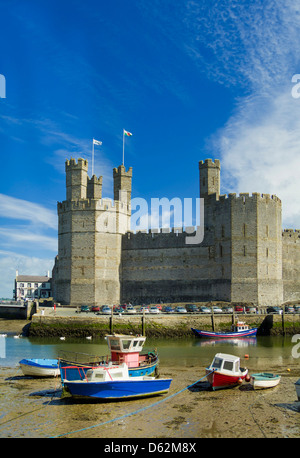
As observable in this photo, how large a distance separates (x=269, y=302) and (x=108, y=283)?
48.8 feet

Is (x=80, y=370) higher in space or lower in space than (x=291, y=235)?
lower

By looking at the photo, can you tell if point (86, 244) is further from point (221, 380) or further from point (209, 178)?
point (221, 380)

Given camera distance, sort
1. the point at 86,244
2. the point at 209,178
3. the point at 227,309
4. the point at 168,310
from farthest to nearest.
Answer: the point at 209,178 < the point at 86,244 < the point at 227,309 < the point at 168,310

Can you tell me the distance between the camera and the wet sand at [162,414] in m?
12.8

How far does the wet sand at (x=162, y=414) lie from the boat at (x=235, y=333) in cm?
1535

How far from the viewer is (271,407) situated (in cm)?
1526

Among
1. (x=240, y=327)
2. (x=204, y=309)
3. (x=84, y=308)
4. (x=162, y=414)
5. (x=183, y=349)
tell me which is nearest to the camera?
(x=162, y=414)

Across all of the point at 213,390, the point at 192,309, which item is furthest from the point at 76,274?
the point at 213,390

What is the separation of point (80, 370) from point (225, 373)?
5.18m

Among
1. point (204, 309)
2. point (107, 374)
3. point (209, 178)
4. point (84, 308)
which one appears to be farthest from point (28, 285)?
point (107, 374)

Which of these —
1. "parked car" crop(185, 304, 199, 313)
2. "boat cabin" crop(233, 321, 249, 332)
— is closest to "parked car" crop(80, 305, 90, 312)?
"parked car" crop(185, 304, 199, 313)

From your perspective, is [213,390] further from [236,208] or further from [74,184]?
[74,184]

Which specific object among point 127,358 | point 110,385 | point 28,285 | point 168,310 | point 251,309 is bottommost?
point 110,385

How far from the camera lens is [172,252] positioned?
47281mm
